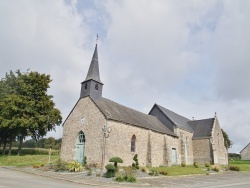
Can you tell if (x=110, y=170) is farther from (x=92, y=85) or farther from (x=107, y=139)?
(x=92, y=85)

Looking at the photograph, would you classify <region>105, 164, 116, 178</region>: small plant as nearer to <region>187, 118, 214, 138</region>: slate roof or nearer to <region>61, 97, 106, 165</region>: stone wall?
<region>61, 97, 106, 165</region>: stone wall

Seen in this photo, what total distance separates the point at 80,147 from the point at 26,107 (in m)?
12.7

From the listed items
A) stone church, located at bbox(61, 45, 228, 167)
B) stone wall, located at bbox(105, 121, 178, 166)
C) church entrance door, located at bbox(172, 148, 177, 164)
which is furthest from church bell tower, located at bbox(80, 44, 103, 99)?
church entrance door, located at bbox(172, 148, 177, 164)

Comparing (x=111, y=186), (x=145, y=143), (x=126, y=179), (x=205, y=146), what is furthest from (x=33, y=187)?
Answer: (x=205, y=146)

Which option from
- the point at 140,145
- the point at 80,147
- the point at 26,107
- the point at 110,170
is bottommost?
the point at 110,170

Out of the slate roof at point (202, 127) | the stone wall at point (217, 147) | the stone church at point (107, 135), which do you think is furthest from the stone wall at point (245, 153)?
the stone church at point (107, 135)

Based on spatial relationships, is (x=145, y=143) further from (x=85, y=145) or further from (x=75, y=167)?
(x=75, y=167)

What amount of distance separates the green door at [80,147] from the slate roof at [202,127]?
2273cm

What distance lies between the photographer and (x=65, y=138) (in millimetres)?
27875

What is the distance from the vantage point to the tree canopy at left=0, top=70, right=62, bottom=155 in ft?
107

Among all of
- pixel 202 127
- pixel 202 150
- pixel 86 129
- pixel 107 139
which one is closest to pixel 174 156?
pixel 202 150

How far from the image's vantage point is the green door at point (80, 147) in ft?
84.3

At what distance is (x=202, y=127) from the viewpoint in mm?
41594

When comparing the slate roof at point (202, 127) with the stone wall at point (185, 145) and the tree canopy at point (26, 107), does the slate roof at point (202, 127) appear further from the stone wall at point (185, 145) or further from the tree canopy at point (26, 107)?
the tree canopy at point (26, 107)
